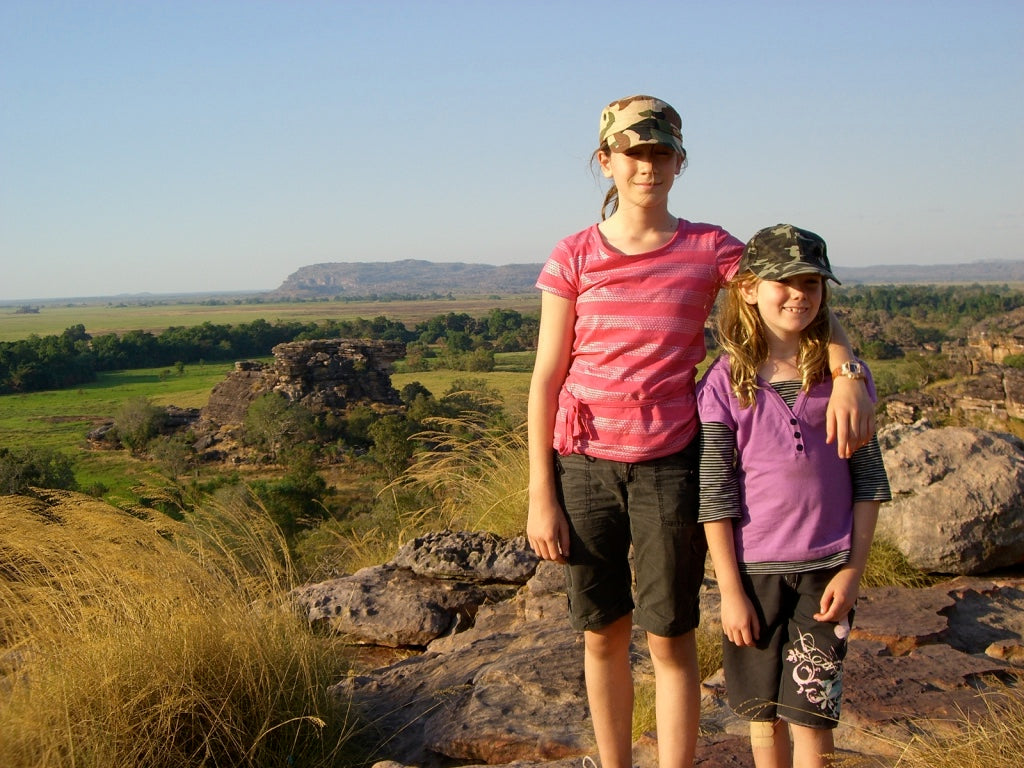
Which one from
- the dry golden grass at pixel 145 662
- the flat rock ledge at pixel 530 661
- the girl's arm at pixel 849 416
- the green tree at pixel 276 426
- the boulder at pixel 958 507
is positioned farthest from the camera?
the green tree at pixel 276 426

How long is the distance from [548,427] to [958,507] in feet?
9.99

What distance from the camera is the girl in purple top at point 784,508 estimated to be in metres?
2.06

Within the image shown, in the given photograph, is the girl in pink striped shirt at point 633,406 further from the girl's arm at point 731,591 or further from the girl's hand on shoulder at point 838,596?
the girl's hand on shoulder at point 838,596

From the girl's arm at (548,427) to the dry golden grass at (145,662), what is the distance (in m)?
1.09

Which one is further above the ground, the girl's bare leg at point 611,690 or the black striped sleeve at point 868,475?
the black striped sleeve at point 868,475

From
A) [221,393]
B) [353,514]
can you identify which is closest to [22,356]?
[221,393]

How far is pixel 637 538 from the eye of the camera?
2254 millimetres

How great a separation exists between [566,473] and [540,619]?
85.8 inches

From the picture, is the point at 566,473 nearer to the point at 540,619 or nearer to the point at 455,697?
the point at 455,697

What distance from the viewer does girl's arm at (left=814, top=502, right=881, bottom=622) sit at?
79.6 inches

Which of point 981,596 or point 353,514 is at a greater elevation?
point 981,596

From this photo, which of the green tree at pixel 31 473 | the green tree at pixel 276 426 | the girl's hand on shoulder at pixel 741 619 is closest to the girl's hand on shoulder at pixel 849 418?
the girl's hand on shoulder at pixel 741 619

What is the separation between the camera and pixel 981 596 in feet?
13.2

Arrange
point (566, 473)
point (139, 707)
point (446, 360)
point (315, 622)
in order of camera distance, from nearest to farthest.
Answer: point (566, 473) → point (139, 707) → point (315, 622) → point (446, 360)
